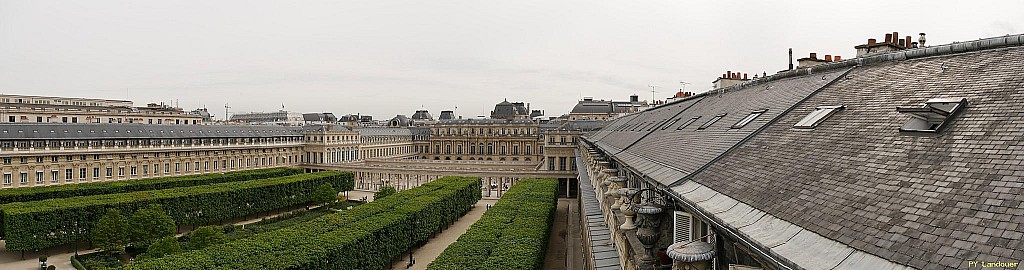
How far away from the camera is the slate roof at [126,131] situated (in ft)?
179

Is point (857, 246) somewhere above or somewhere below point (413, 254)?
above

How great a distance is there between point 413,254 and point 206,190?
20.8 m

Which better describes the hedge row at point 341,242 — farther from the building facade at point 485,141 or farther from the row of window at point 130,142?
the building facade at point 485,141

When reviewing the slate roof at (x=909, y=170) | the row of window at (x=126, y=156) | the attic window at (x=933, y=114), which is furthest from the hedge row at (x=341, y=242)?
the row of window at (x=126, y=156)

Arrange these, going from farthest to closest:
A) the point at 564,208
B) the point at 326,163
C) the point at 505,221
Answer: the point at 326,163 < the point at 564,208 < the point at 505,221

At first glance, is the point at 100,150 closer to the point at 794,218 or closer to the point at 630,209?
the point at 630,209

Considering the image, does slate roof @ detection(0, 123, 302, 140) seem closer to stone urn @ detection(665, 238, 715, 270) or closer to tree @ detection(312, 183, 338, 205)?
tree @ detection(312, 183, 338, 205)

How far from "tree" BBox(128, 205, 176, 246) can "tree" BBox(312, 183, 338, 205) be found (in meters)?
17.9

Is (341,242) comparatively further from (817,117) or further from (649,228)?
(817,117)

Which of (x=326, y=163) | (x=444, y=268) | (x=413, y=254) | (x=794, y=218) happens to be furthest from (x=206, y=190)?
(x=794, y=218)

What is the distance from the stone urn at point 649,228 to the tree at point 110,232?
35.2 metres

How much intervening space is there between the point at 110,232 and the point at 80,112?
68.9m

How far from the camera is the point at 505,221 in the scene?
29234 millimetres

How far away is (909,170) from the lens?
6254 mm
